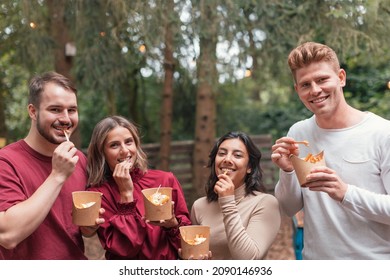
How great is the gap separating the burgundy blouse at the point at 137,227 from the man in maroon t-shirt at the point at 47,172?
5.2 inches

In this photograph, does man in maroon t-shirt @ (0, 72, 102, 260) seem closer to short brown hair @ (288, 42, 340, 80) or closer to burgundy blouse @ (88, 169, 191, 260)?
burgundy blouse @ (88, 169, 191, 260)

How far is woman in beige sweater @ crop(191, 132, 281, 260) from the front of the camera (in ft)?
7.30

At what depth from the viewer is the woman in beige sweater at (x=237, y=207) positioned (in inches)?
87.7

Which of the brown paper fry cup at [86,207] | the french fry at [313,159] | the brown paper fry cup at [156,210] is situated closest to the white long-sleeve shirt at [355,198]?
the french fry at [313,159]

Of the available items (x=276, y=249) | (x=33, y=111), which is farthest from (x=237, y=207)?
(x=276, y=249)

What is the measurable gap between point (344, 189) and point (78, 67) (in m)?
5.41

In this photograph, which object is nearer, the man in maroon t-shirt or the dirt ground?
the man in maroon t-shirt

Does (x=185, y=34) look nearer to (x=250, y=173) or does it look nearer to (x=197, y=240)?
(x=250, y=173)

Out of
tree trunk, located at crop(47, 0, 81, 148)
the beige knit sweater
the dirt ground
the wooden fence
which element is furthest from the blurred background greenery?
the dirt ground

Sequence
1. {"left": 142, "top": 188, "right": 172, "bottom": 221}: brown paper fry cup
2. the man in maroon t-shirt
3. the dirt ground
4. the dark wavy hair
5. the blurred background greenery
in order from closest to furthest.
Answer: the man in maroon t-shirt, {"left": 142, "top": 188, "right": 172, "bottom": 221}: brown paper fry cup, the dark wavy hair, the blurred background greenery, the dirt ground

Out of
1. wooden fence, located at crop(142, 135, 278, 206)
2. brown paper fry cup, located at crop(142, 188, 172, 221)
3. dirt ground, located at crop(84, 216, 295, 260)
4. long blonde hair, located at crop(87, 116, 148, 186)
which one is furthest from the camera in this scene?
wooden fence, located at crop(142, 135, 278, 206)

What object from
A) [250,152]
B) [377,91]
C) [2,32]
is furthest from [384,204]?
[377,91]

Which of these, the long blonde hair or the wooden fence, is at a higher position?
the long blonde hair

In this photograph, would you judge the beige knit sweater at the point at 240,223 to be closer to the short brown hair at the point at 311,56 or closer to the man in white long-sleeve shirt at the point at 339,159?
the man in white long-sleeve shirt at the point at 339,159
